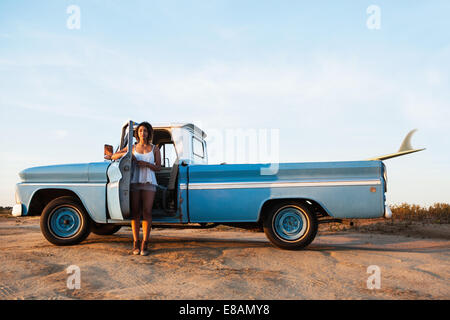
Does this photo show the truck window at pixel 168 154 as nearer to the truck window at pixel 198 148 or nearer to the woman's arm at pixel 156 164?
the truck window at pixel 198 148

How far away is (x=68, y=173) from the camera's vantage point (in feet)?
19.5

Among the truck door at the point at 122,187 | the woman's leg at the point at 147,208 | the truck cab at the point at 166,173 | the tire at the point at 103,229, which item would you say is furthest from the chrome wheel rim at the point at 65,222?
the tire at the point at 103,229

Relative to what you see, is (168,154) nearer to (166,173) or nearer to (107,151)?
(166,173)

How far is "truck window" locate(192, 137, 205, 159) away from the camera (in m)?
6.72

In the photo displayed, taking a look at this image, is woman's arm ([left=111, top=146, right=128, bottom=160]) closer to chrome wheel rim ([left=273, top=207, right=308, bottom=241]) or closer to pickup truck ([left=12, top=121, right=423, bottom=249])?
pickup truck ([left=12, top=121, right=423, bottom=249])

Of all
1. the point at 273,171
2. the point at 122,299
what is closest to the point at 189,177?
the point at 273,171

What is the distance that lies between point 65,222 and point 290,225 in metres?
3.58

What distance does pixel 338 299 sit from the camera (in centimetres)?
336

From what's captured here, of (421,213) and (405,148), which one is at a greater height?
(405,148)

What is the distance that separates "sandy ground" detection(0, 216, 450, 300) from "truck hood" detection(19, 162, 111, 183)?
106cm

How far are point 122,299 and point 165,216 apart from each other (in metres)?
2.64

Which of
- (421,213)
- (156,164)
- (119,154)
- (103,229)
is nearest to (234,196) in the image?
(156,164)

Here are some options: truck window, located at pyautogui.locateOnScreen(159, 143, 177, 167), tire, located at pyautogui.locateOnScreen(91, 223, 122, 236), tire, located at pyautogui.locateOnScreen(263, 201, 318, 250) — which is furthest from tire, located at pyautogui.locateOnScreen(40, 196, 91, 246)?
tire, located at pyautogui.locateOnScreen(263, 201, 318, 250)
